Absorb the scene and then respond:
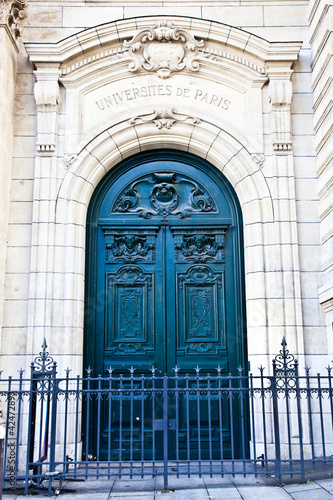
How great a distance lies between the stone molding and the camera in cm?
786

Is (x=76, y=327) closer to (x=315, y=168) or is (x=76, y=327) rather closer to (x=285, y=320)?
A: (x=285, y=320)

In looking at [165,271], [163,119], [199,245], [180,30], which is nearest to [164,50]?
[180,30]

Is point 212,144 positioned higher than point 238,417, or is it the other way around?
point 212,144

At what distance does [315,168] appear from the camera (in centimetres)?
814

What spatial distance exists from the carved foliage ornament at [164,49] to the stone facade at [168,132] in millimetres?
22

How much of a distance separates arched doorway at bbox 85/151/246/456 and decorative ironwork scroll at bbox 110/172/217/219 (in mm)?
17

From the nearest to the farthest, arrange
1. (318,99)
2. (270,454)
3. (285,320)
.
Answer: (270,454)
(285,320)
(318,99)

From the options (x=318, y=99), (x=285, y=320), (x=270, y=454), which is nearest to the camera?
(x=270, y=454)

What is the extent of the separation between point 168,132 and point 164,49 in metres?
1.44

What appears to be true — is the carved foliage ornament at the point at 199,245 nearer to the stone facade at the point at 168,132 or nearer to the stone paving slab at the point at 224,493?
the stone facade at the point at 168,132

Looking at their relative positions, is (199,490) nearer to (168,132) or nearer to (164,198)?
(164,198)

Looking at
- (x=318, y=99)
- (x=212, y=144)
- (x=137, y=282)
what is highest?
(x=318, y=99)

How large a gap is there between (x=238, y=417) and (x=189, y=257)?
2579mm

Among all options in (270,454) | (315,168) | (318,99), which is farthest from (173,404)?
(318,99)
